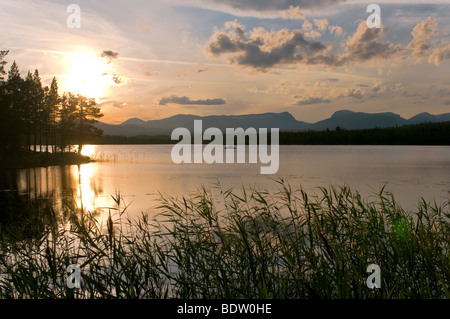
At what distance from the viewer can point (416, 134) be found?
110062mm

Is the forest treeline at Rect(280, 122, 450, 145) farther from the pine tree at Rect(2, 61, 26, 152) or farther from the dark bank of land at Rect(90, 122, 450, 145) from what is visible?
the pine tree at Rect(2, 61, 26, 152)

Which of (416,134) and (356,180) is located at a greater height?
(416,134)

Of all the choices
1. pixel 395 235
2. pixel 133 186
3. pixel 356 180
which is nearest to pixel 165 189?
pixel 133 186

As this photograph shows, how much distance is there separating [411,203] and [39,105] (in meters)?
67.0

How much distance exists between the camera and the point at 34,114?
69.1 metres

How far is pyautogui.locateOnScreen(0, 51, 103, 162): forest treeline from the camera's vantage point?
5340 centimetres

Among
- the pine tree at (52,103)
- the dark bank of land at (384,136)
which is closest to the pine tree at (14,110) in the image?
the pine tree at (52,103)

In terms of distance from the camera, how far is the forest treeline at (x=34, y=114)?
5340 centimetres

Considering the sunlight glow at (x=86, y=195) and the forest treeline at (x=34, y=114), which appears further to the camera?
the forest treeline at (x=34, y=114)

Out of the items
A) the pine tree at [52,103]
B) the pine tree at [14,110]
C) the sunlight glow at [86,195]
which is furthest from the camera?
the pine tree at [52,103]

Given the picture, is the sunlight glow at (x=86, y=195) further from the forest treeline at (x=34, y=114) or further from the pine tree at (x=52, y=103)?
the pine tree at (x=52, y=103)

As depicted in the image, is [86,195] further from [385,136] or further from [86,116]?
[385,136]

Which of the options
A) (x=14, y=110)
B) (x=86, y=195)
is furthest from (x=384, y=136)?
(x=86, y=195)
